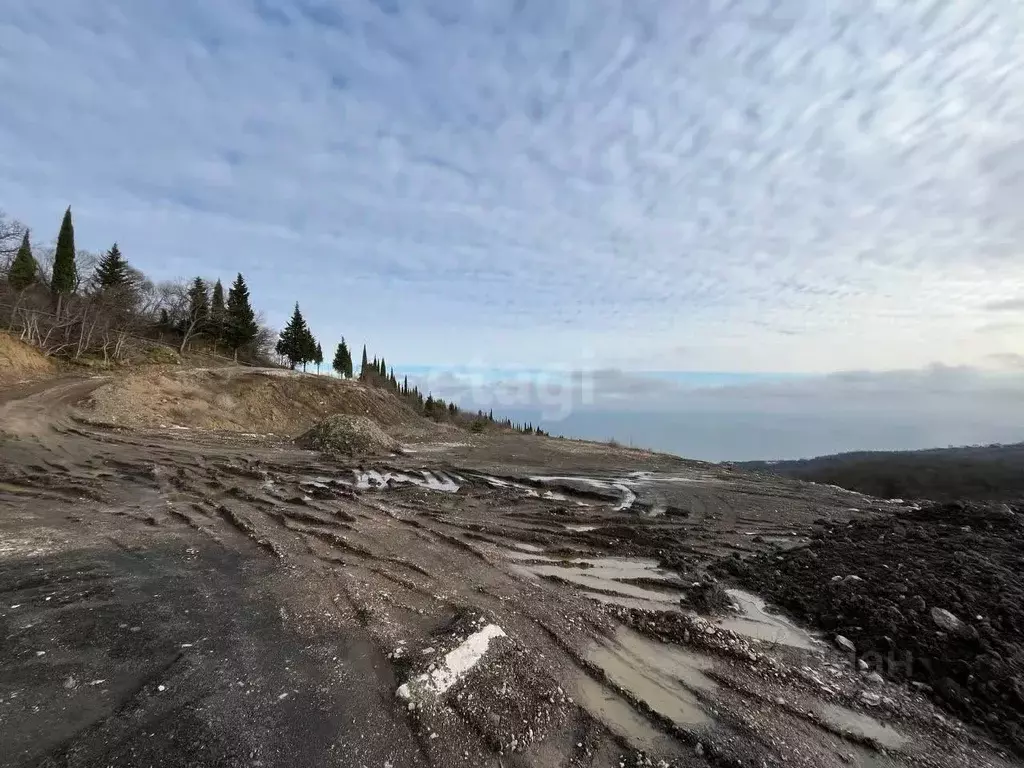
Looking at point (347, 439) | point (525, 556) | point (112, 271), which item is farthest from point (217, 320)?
point (525, 556)

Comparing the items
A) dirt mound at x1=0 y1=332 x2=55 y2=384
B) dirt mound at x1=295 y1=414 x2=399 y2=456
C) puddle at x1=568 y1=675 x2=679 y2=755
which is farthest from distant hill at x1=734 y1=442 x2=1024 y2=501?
dirt mound at x1=0 y1=332 x2=55 y2=384

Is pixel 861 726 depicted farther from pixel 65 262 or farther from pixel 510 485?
pixel 65 262

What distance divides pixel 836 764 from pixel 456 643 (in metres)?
3.12

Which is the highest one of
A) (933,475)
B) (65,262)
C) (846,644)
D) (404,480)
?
(65,262)

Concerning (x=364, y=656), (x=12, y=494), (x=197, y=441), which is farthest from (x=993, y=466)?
(x=197, y=441)

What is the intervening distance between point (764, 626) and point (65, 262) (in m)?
57.1

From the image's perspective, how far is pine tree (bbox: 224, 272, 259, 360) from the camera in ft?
159

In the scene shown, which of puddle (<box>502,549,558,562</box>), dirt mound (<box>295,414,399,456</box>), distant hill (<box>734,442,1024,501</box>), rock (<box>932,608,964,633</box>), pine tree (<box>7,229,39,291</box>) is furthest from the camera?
pine tree (<box>7,229,39,291</box>)

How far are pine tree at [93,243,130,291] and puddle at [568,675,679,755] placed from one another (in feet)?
184

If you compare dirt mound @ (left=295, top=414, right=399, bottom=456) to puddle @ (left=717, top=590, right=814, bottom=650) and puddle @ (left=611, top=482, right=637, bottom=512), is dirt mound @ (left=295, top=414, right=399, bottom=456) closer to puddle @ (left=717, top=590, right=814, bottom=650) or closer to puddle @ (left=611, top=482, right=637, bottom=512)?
puddle @ (left=611, top=482, right=637, bottom=512)

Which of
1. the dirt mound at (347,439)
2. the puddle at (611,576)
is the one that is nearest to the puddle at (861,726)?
the puddle at (611,576)

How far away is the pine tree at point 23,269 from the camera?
→ 3775 cm

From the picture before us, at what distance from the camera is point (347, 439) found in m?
18.7

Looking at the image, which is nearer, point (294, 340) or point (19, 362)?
point (19, 362)
